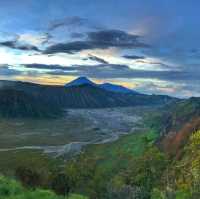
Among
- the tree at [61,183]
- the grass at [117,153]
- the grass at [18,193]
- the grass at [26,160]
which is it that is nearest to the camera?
the grass at [18,193]

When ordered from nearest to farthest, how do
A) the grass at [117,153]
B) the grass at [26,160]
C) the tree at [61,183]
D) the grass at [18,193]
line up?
1. the grass at [18,193]
2. the tree at [61,183]
3. the grass at [117,153]
4. the grass at [26,160]

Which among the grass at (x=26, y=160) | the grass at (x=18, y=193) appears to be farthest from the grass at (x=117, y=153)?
the grass at (x=18, y=193)

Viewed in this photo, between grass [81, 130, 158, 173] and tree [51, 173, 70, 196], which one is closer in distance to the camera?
tree [51, 173, 70, 196]

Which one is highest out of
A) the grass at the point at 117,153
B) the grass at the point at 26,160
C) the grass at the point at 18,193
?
the grass at the point at 18,193

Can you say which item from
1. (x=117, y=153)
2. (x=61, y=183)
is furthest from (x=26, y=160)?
(x=61, y=183)

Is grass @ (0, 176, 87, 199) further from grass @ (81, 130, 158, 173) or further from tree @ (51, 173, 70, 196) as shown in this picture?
grass @ (81, 130, 158, 173)

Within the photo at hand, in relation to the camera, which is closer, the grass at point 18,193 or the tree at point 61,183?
A: the grass at point 18,193

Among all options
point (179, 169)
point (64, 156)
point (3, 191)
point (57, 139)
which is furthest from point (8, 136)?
point (3, 191)

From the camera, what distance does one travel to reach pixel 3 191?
2205 cm

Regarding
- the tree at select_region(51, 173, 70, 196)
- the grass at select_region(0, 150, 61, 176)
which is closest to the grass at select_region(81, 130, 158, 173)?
the grass at select_region(0, 150, 61, 176)

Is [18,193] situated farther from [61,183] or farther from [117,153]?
[117,153]

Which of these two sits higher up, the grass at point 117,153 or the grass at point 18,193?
the grass at point 18,193

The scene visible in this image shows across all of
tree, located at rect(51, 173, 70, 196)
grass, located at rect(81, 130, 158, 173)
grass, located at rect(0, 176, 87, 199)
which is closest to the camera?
grass, located at rect(0, 176, 87, 199)

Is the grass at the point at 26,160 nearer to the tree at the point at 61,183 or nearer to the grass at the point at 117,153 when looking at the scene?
the grass at the point at 117,153
